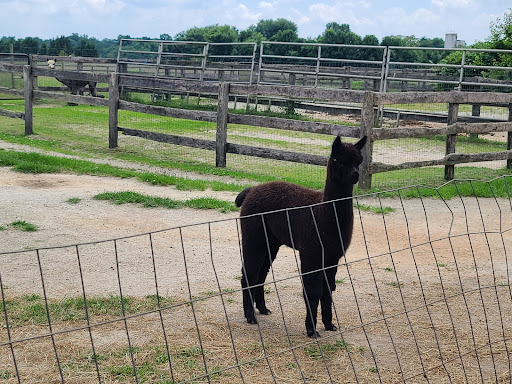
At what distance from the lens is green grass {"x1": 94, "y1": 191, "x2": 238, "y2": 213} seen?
907 centimetres

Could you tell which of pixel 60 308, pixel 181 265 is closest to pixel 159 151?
pixel 181 265

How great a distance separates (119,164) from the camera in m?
12.7

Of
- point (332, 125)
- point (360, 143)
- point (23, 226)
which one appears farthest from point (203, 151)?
point (360, 143)

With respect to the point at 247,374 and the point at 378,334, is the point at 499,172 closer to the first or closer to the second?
the point at 378,334

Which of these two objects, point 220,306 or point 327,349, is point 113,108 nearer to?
point 220,306

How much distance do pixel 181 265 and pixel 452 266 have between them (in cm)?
289

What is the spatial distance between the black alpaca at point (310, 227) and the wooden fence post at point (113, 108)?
960 cm

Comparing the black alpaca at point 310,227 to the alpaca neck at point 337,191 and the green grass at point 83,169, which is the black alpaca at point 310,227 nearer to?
the alpaca neck at point 337,191

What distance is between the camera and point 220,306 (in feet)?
18.9

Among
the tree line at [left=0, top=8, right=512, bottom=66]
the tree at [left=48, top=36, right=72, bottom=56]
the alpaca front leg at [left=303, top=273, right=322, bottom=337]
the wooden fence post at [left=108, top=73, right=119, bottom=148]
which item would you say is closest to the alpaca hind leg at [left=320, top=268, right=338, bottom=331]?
the alpaca front leg at [left=303, top=273, right=322, bottom=337]

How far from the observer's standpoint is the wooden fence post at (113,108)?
14336mm

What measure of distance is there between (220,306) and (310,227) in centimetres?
127

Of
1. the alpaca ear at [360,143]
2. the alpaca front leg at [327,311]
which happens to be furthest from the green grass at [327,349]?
the alpaca ear at [360,143]

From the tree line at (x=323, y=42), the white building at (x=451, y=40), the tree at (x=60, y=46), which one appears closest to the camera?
the tree line at (x=323, y=42)
